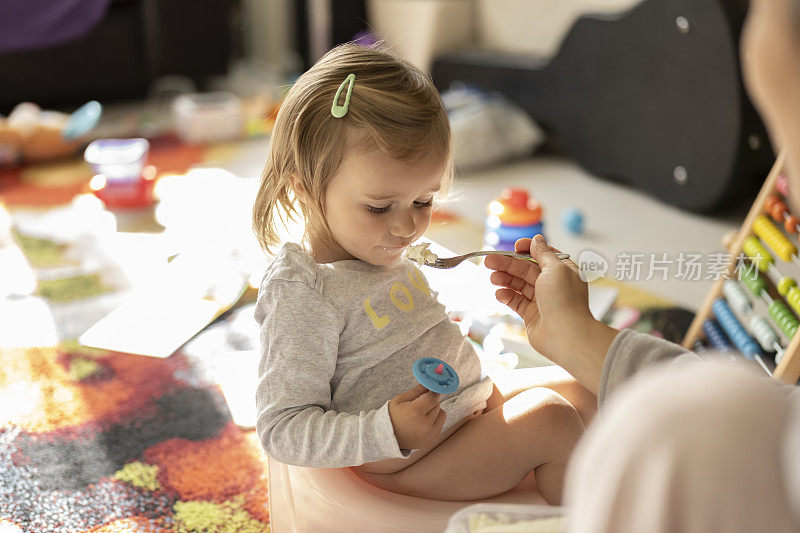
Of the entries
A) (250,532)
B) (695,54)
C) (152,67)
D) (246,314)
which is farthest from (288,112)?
(152,67)

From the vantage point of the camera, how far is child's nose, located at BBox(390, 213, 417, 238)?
827 millimetres

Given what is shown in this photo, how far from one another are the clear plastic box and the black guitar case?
4.46 ft

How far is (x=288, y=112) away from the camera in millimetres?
839

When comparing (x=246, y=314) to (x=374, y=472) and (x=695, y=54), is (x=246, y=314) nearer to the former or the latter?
(x=374, y=472)

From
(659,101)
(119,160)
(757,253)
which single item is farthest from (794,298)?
(119,160)

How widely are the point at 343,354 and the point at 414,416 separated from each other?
142 millimetres

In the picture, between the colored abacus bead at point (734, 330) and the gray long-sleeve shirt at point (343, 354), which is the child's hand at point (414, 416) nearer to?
the gray long-sleeve shirt at point (343, 354)

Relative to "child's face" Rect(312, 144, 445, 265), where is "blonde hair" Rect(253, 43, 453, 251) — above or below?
above

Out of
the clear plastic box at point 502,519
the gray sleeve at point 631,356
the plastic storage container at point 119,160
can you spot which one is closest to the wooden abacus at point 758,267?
the gray sleeve at point 631,356

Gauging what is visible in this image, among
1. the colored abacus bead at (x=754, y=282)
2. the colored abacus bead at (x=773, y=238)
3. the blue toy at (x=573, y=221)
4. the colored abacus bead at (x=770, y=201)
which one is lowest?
the blue toy at (x=573, y=221)

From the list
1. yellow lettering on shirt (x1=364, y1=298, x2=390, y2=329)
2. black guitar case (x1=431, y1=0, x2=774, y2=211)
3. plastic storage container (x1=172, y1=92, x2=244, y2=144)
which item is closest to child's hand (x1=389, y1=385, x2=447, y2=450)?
yellow lettering on shirt (x1=364, y1=298, x2=390, y2=329)

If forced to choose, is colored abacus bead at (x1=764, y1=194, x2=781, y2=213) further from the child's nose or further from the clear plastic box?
the clear plastic box

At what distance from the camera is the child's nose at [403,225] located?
0.83 meters

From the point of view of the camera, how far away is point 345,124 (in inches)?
31.6
